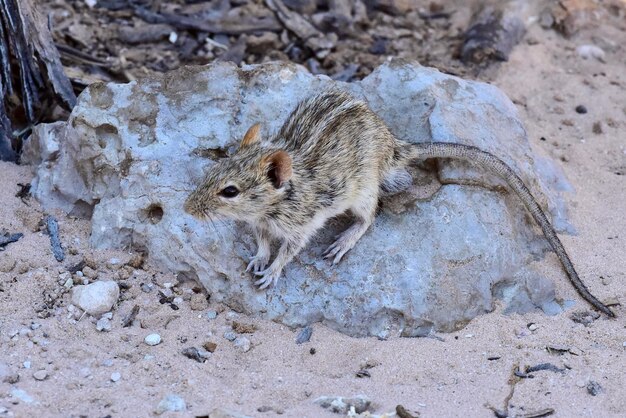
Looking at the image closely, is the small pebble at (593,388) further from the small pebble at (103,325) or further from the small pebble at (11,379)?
the small pebble at (11,379)

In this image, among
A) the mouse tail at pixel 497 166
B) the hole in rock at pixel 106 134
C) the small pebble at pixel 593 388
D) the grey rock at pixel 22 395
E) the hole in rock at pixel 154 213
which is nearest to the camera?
the grey rock at pixel 22 395

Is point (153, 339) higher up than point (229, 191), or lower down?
lower down

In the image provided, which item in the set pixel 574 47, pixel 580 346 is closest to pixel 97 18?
pixel 574 47

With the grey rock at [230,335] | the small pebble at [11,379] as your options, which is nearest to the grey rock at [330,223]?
the grey rock at [230,335]

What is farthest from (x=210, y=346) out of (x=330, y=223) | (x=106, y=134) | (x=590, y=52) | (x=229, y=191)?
(x=590, y=52)

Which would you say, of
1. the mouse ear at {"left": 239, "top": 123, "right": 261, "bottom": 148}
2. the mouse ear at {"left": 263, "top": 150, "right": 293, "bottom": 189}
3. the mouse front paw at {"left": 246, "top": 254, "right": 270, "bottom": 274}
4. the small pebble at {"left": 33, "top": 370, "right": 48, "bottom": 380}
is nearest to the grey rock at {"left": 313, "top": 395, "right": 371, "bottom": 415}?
the mouse front paw at {"left": 246, "top": 254, "right": 270, "bottom": 274}

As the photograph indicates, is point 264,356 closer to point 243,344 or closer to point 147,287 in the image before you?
point 243,344

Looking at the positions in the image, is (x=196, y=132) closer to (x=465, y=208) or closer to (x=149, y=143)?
(x=149, y=143)
